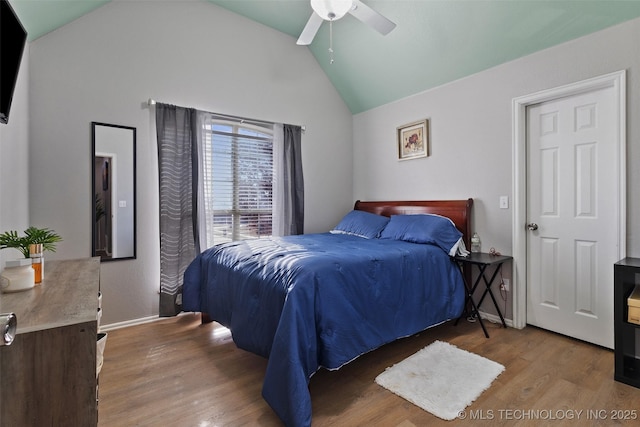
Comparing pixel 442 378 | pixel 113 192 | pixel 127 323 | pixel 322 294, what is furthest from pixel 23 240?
pixel 442 378

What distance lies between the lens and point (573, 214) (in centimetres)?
252

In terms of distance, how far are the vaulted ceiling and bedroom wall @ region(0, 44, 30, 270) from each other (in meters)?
0.54

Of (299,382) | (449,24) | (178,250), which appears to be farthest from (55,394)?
(449,24)

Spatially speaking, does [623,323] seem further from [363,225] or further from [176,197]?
[176,197]

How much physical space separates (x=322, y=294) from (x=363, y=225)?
187cm

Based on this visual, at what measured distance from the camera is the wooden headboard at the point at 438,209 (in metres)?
3.08

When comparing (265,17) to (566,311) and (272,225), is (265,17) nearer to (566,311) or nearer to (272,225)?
(272,225)

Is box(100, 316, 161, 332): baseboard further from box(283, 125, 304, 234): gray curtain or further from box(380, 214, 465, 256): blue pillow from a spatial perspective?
box(380, 214, 465, 256): blue pillow

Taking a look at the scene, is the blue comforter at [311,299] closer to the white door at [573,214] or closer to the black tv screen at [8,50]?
the white door at [573,214]

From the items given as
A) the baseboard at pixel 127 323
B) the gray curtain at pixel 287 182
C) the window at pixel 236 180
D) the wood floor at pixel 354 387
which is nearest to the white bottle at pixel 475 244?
the wood floor at pixel 354 387

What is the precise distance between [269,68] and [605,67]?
10.5 feet

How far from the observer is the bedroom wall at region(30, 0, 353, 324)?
253cm

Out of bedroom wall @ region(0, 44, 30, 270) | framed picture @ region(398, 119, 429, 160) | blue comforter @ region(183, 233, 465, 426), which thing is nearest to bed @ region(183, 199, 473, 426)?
blue comforter @ region(183, 233, 465, 426)

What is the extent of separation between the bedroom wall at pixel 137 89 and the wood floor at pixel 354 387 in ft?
2.94
